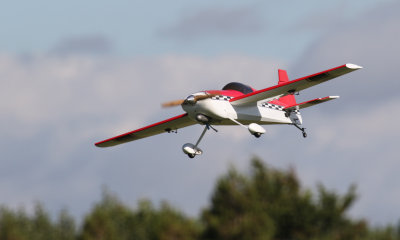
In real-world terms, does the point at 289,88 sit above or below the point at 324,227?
above

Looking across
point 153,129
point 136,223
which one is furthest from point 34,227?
point 153,129

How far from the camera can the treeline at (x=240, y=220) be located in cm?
4988

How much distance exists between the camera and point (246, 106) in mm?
33375

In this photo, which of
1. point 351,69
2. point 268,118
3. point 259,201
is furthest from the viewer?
point 259,201

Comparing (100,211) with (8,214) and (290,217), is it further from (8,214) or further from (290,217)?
(290,217)

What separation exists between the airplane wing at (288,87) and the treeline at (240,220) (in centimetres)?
1571

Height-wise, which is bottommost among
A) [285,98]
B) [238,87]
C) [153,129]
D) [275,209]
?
[275,209]

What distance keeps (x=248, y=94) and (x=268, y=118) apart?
2006 mm

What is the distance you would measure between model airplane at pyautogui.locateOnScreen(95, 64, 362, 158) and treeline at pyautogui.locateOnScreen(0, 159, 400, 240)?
13.3 m

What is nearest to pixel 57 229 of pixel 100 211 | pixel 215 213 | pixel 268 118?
pixel 100 211

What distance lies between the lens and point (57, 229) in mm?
55344

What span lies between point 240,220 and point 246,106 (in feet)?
58.7

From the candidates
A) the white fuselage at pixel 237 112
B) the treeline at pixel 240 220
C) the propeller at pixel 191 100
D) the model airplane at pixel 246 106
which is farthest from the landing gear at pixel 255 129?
the treeline at pixel 240 220

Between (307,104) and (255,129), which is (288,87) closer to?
(255,129)
